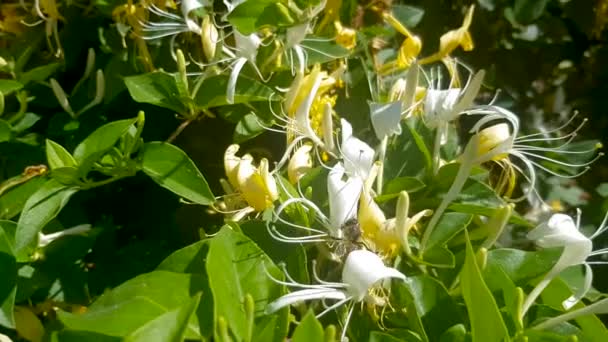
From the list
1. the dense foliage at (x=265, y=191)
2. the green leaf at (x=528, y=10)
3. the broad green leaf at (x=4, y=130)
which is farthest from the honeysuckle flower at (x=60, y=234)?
the green leaf at (x=528, y=10)

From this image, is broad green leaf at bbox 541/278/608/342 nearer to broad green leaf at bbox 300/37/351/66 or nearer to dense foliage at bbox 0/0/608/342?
dense foliage at bbox 0/0/608/342

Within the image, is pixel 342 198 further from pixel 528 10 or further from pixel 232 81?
pixel 528 10

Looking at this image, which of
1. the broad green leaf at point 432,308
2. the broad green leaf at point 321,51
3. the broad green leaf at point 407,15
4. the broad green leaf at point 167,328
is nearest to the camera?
the broad green leaf at point 167,328

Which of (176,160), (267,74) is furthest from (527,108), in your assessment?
(176,160)

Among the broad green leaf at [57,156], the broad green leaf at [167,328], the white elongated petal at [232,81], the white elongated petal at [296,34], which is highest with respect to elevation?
the broad green leaf at [167,328]

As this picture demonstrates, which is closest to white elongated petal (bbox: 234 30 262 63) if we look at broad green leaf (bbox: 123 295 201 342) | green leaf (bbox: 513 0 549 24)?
broad green leaf (bbox: 123 295 201 342)

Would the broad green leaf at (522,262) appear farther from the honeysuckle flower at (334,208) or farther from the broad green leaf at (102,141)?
the broad green leaf at (102,141)
